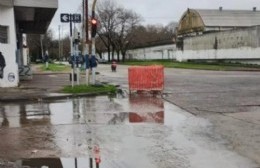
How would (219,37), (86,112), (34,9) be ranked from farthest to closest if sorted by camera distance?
(219,37)
(34,9)
(86,112)

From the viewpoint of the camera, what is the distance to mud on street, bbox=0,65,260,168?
8664mm

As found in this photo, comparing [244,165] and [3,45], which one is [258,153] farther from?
[3,45]

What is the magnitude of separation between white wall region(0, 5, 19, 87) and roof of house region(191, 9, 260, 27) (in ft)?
233

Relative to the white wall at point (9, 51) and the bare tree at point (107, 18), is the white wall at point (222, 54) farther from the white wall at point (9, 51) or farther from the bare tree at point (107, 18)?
the white wall at point (9, 51)

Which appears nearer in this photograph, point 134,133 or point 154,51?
point 134,133

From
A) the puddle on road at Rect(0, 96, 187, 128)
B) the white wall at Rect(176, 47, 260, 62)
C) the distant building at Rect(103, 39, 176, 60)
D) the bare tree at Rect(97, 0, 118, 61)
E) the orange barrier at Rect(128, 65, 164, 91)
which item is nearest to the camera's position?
the puddle on road at Rect(0, 96, 187, 128)

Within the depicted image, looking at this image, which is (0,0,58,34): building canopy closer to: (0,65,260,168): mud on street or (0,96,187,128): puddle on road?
(0,96,187,128): puddle on road

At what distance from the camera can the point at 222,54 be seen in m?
65.8

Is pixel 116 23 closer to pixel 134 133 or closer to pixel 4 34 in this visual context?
pixel 4 34

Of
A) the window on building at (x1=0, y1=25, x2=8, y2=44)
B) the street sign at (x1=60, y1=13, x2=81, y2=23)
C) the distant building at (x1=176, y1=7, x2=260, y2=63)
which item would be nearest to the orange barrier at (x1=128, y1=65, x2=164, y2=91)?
the street sign at (x1=60, y1=13, x2=81, y2=23)

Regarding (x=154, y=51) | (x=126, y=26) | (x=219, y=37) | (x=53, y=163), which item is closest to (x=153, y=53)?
(x=154, y=51)

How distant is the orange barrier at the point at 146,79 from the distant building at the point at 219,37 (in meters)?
37.3

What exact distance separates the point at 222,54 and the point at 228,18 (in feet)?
102

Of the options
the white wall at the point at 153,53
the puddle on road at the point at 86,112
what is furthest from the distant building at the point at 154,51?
the puddle on road at the point at 86,112
